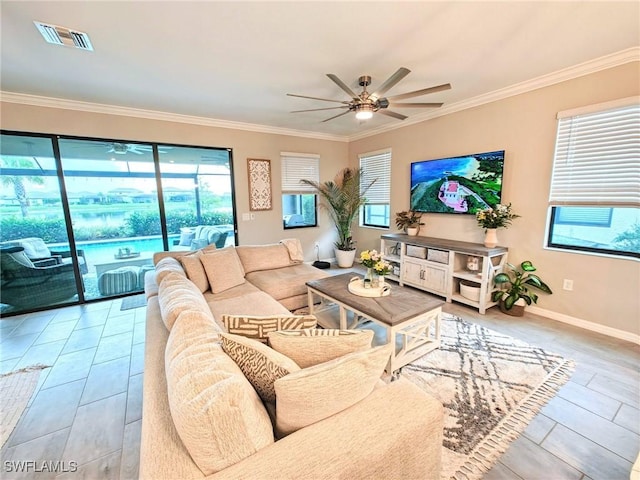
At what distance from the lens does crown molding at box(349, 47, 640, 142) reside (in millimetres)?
2373

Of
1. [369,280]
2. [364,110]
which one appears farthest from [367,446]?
[364,110]

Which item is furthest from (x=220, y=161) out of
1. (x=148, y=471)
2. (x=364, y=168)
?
(x=148, y=471)

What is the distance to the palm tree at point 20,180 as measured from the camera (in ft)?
10.4

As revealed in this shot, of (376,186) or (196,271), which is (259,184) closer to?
(376,186)

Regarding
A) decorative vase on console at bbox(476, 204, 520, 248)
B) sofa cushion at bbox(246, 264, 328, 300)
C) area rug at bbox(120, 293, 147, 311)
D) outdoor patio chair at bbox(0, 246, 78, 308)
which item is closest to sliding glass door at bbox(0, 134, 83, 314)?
outdoor patio chair at bbox(0, 246, 78, 308)

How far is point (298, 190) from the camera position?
525 cm

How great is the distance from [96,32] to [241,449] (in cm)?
A: 289

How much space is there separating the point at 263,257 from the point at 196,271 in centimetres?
87

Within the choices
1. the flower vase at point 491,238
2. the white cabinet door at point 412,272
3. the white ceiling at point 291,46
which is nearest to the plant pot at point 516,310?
the flower vase at point 491,238

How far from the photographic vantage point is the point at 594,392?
1.91 meters

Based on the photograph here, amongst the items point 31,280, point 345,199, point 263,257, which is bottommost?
point 31,280

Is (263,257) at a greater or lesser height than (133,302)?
greater

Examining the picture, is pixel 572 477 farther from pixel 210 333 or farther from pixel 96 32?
pixel 96 32

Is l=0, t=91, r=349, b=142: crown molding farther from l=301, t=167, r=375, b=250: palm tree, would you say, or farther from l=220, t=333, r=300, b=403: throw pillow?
l=220, t=333, r=300, b=403: throw pillow
